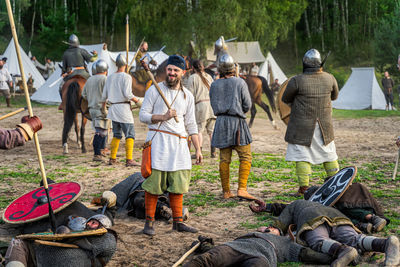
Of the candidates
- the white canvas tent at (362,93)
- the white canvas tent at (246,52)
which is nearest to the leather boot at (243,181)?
the white canvas tent at (362,93)

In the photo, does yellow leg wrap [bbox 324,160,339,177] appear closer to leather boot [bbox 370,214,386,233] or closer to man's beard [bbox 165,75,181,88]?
leather boot [bbox 370,214,386,233]

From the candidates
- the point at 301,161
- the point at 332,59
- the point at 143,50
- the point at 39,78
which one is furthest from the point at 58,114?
the point at 332,59

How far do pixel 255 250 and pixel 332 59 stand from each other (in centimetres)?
3442

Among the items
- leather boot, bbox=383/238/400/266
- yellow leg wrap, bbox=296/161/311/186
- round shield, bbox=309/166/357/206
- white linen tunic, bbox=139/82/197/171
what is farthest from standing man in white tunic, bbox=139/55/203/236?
leather boot, bbox=383/238/400/266

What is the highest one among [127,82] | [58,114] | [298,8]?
[298,8]

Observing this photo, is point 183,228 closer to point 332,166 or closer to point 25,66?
point 332,166

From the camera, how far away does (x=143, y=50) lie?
10922mm

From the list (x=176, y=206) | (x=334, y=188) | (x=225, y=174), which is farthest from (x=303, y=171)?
(x=176, y=206)

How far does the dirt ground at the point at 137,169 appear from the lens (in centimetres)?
425

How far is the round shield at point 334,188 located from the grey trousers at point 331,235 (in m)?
0.44

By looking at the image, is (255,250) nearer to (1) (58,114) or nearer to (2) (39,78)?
(1) (58,114)

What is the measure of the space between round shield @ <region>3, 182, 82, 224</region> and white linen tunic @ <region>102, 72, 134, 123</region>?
349 centimetres

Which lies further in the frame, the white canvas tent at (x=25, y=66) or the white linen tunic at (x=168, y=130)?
the white canvas tent at (x=25, y=66)

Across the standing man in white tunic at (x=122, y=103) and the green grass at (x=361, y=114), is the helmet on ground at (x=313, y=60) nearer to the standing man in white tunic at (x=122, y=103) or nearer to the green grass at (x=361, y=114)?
the standing man in white tunic at (x=122, y=103)
